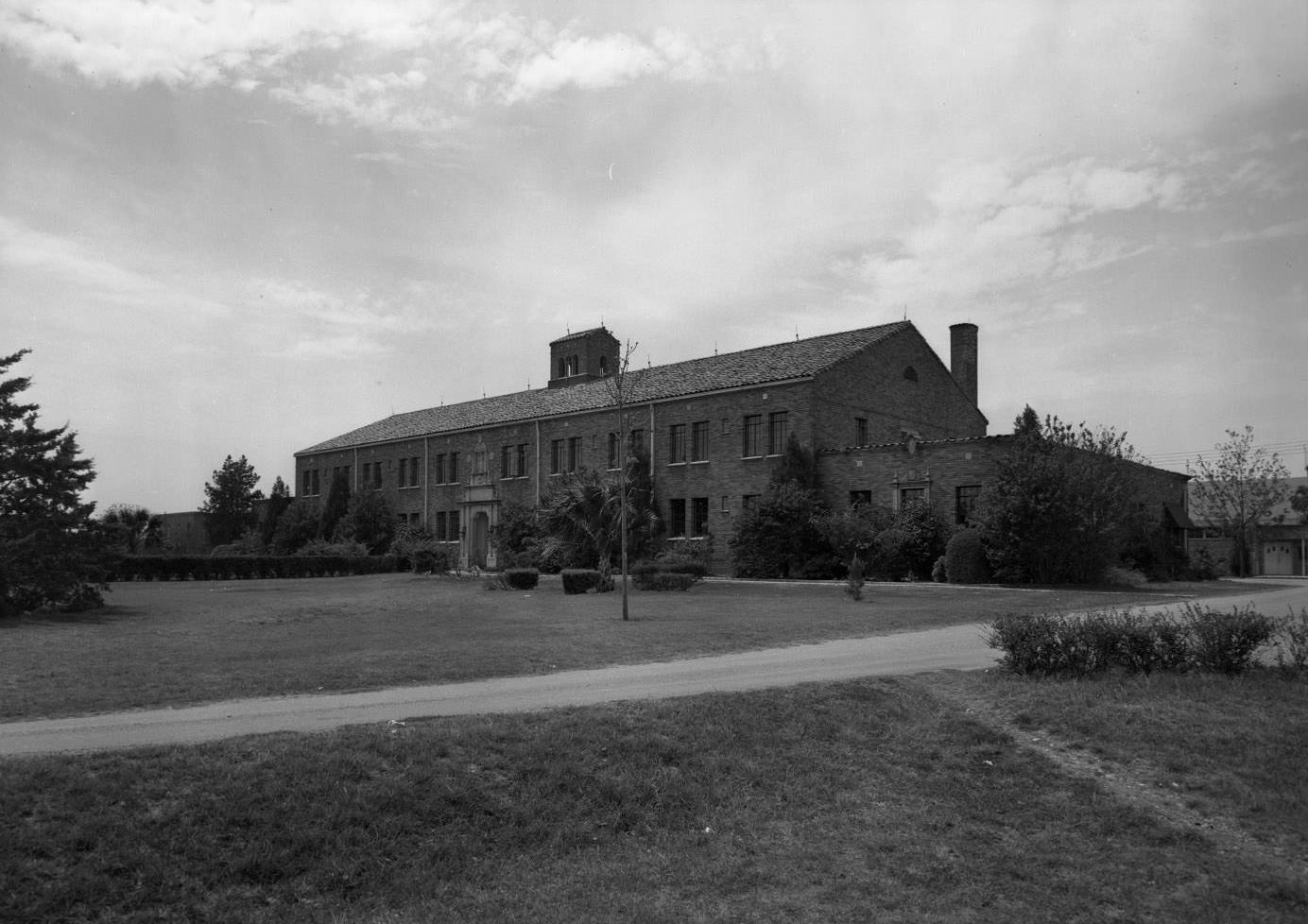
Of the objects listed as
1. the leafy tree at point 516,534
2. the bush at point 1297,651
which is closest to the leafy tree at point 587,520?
the leafy tree at point 516,534

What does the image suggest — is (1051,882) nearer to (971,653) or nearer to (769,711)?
(769,711)

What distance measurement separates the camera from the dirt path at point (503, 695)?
8.88 metres

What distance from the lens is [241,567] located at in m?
45.2

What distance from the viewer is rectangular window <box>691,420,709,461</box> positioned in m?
44.0

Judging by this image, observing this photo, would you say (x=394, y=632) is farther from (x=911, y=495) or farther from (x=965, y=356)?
(x=965, y=356)

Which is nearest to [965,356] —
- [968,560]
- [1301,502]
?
[968,560]

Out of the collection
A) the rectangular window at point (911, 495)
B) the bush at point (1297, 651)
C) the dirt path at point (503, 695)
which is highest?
the rectangular window at point (911, 495)

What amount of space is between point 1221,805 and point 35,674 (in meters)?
12.8

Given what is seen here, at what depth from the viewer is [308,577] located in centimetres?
4494

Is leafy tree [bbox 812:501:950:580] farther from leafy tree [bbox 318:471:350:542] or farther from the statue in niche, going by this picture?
leafy tree [bbox 318:471:350:542]

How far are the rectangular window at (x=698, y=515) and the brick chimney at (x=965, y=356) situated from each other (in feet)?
49.2

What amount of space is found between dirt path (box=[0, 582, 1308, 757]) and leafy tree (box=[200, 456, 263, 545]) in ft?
195

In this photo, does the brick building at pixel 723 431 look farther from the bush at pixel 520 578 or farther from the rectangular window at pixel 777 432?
the bush at pixel 520 578

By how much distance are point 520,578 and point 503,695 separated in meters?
21.2
